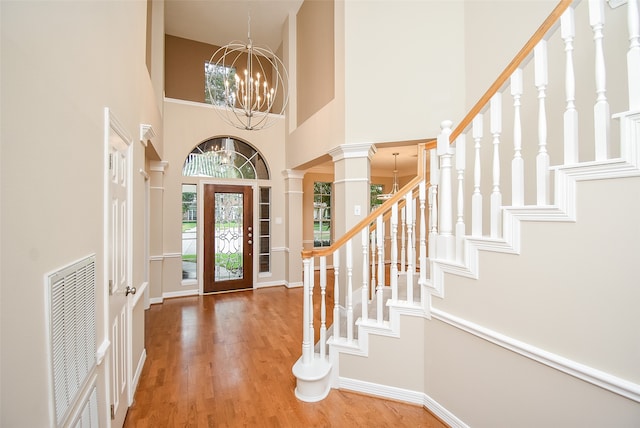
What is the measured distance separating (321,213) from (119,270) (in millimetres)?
6154

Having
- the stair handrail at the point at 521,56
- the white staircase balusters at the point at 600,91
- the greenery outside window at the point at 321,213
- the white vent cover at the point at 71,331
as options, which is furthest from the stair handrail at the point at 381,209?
the greenery outside window at the point at 321,213

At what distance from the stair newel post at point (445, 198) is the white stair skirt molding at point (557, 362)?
18.3 inches

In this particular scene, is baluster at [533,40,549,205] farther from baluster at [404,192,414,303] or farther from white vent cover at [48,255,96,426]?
white vent cover at [48,255,96,426]

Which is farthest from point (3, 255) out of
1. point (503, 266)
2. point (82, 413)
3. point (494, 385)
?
point (494, 385)

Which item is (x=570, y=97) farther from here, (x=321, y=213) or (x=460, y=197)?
(x=321, y=213)

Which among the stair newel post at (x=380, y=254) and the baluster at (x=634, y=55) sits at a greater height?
the baluster at (x=634, y=55)

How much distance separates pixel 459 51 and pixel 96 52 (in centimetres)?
364

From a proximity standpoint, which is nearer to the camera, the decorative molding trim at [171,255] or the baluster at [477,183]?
the baluster at [477,183]

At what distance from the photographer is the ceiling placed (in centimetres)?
517

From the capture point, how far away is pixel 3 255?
78 cm

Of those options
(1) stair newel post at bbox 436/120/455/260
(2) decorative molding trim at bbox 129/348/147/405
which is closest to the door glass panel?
(2) decorative molding trim at bbox 129/348/147/405

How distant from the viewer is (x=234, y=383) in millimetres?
2541

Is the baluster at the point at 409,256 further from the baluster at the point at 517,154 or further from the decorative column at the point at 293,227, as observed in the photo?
the decorative column at the point at 293,227

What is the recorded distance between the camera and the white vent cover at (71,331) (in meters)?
1.03
